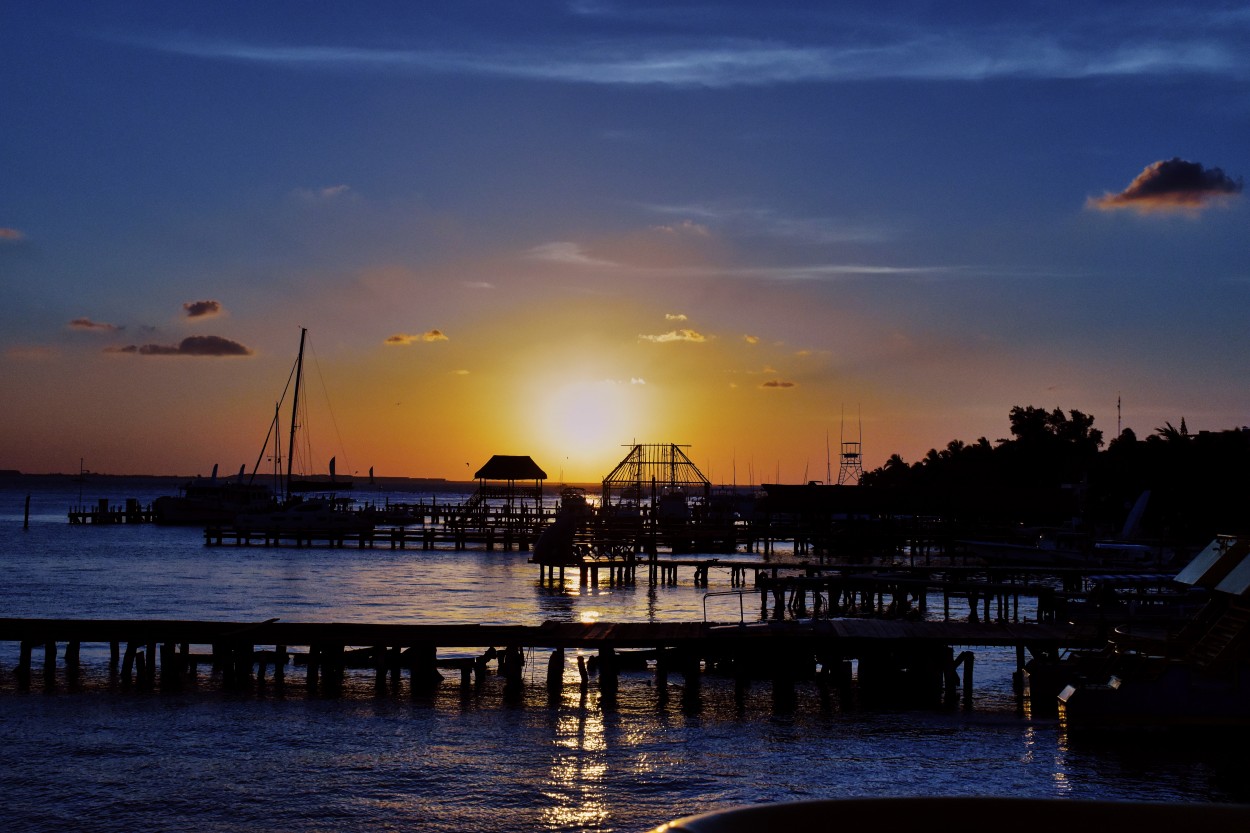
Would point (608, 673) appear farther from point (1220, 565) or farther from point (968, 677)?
point (1220, 565)

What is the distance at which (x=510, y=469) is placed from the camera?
10544cm

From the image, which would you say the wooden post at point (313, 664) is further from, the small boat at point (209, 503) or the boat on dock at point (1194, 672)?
the small boat at point (209, 503)

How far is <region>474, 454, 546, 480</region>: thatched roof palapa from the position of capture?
103875mm

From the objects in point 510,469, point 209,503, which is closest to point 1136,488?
point 510,469

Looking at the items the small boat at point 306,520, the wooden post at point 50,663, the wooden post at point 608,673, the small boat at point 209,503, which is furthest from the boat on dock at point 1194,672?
the small boat at point 209,503

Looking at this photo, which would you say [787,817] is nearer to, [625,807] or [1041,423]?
[625,807]

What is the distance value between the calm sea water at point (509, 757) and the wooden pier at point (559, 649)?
27.7 inches

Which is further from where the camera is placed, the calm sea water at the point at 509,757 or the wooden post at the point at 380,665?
the wooden post at the point at 380,665

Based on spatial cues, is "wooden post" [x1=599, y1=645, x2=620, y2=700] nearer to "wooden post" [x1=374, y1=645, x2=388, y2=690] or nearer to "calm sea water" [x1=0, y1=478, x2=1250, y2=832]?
"calm sea water" [x1=0, y1=478, x2=1250, y2=832]

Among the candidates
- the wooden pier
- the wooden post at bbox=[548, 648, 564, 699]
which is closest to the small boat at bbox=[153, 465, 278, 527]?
the wooden pier

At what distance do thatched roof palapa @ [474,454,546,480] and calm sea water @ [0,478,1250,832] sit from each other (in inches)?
2727

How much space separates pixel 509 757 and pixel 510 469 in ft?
274

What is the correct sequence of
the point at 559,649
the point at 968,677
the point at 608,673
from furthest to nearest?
the point at 968,677 < the point at 559,649 < the point at 608,673

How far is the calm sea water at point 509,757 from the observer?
18938 millimetres
